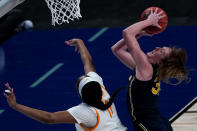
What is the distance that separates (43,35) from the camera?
8.27m

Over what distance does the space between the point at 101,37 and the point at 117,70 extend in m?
1.32

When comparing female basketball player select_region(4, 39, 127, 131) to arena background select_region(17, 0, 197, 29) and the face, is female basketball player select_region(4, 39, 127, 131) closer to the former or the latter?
the face

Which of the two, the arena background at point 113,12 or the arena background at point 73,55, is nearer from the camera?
the arena background at point 73,55

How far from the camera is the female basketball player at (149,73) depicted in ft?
12.0

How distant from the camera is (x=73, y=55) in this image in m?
7.36

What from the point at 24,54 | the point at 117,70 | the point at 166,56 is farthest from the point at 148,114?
the point at 24,54

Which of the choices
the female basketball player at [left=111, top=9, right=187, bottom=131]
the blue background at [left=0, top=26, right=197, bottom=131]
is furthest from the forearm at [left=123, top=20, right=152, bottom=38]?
the blue background at [left=0, top=26, right=197, bottom=131]

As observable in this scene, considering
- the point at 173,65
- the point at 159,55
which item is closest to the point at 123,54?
the point at 159,55

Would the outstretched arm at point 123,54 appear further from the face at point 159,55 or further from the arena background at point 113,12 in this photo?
the arena background at point 113,12

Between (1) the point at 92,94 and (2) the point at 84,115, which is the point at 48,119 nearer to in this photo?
(2) the point at 84,115

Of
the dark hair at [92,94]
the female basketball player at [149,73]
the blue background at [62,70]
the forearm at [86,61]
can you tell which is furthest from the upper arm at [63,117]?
the blue background at [62,70]

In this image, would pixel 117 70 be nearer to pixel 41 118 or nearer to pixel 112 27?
pixel 112 27

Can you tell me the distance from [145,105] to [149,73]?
276 mm

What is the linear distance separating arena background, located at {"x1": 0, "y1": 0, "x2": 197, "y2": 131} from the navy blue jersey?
153cm
